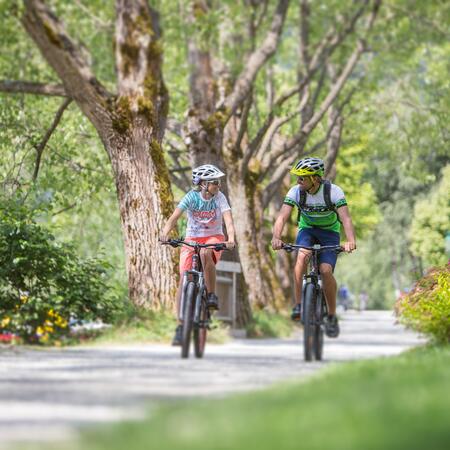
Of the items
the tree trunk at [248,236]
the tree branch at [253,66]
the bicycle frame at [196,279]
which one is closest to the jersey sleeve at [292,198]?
the bicycle frame at [196,279]

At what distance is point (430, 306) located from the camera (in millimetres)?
12883

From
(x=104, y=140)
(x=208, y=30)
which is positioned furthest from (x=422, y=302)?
(x=208, y=30)

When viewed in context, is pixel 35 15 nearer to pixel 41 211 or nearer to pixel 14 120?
pixel 41 211

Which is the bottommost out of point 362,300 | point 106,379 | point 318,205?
point 106,379

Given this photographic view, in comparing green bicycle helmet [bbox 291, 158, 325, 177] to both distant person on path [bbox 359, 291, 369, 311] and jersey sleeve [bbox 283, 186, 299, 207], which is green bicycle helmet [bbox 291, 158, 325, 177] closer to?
jersey sleeve [bbox 283, 186, 299, 207]

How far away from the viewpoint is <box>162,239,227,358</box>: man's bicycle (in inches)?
436

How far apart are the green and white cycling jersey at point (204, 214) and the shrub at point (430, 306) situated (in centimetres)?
223

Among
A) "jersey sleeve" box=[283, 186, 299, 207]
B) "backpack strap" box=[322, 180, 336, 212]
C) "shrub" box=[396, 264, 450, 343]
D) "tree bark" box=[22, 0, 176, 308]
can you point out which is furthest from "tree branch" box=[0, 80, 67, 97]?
"backpack strap" box=[322, 180, 336, 212]

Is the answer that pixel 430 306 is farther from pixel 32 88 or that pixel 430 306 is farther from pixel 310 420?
pixel 32 88

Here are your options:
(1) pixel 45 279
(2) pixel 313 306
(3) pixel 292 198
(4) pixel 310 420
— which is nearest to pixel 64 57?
(1) pixel 45 279

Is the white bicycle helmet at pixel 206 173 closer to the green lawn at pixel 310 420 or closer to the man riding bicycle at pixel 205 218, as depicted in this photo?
the man riding bicycle at pixel 205 218

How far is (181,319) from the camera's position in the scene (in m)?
11.2

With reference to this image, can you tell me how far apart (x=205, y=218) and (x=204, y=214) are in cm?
5

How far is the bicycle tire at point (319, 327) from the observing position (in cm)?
1105
